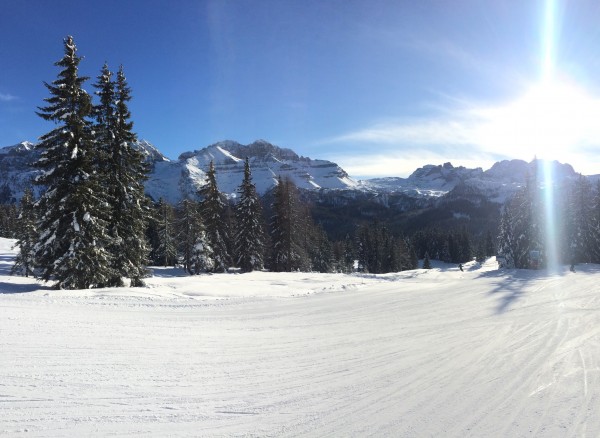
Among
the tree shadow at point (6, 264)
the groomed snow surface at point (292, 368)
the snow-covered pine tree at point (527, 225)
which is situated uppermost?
the snow-covered pine tree at point (527, 225)

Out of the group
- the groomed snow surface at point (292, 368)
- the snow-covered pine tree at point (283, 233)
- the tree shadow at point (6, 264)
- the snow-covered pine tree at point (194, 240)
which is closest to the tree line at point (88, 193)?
the groomed snow surface at point (292, 368)

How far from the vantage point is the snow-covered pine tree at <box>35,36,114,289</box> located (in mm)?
17828

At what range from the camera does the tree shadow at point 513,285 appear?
50.7ft

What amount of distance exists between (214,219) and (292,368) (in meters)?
35.0

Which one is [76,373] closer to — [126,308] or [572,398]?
[126,308]

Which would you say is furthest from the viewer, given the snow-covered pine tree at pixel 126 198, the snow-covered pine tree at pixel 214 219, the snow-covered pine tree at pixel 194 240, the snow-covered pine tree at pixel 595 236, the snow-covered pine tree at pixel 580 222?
the snow-covered pine tree at pixel 595 236

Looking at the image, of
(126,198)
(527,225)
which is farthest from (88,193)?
(527,225)

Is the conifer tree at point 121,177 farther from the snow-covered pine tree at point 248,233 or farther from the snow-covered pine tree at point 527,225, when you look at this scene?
the snow-covered pine tree at point 527,225

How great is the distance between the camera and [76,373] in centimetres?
688

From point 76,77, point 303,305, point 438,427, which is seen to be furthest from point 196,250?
point 438,427

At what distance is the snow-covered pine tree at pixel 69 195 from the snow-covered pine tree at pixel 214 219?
21864mm

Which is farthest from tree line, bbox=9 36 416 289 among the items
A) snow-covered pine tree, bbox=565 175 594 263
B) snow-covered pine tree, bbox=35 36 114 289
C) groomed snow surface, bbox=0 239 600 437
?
snow-covered pine tree, bbox=565 175 594 263

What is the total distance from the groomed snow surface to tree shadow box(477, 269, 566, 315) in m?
0.63

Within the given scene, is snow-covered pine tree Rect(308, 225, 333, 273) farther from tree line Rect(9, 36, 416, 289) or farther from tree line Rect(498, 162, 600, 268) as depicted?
tree line Rect(9, 36, 416, 289)
